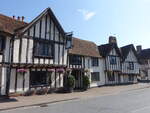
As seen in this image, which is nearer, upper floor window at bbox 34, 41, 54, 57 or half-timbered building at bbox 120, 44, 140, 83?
upper floor window at bbox 34, 41, 54, 57

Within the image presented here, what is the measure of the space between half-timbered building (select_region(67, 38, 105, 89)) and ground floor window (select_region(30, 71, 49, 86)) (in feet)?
14.2

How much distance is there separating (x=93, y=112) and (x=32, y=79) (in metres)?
8.89

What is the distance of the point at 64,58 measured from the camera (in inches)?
748

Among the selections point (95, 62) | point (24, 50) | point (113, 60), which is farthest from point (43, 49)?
point (113, 60)

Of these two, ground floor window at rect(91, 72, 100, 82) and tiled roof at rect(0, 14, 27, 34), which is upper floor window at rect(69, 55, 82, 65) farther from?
tiled roof at rect(0, 14, 27, 34)

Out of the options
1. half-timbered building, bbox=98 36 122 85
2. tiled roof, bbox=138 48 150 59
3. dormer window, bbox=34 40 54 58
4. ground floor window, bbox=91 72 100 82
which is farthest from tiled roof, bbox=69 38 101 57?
tiled roof, bbox=138 48 150 59

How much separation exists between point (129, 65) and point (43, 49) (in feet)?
Result: 66.2

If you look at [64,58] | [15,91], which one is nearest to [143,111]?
[15,91]

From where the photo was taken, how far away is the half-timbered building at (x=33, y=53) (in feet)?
46.7

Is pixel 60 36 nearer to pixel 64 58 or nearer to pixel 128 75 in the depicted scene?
pixel 64 58

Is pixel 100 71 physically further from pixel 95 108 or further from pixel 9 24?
pixel 95 108

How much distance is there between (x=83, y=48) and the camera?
24.2 meters

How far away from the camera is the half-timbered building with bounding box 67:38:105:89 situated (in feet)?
71.2

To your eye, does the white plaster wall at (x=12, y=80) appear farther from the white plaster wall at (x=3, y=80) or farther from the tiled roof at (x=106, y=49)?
the tiled roof at (x=106, y=49)
